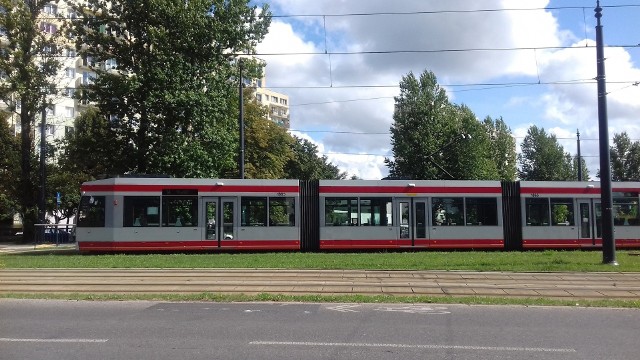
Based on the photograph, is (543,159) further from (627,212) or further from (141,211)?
(141,211)

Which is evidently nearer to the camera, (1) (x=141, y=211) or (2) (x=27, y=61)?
(1) (x=141, y=211)

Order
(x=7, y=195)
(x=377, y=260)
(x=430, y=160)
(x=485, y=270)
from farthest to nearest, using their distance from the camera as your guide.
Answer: (x=430, y=160), (x=7, y=195), (x=377, y=260), (x=485, y=270)

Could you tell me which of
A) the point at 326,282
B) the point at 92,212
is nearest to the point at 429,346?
the point at 326,282

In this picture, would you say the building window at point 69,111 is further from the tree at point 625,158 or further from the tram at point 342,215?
the tree at point 625,158

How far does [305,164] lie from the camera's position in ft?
251

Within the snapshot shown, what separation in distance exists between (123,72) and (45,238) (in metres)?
11.1

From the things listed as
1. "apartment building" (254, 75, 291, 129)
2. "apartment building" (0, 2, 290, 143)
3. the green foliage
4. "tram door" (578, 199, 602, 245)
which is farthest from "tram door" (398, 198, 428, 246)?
"apartment building" (254, 75, 291, 129)

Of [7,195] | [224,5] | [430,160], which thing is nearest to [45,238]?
[7,195]

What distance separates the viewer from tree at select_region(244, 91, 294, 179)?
46.8 meters

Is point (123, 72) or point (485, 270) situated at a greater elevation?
point (123, 72)

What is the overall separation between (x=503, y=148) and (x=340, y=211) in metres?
59.5

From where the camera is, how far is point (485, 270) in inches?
617

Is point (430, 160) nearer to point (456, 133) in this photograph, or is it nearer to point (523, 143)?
point (456, 133)

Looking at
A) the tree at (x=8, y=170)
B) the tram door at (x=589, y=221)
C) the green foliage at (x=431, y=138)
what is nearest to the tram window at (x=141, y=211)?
the tram door at (x=589, y=221)
